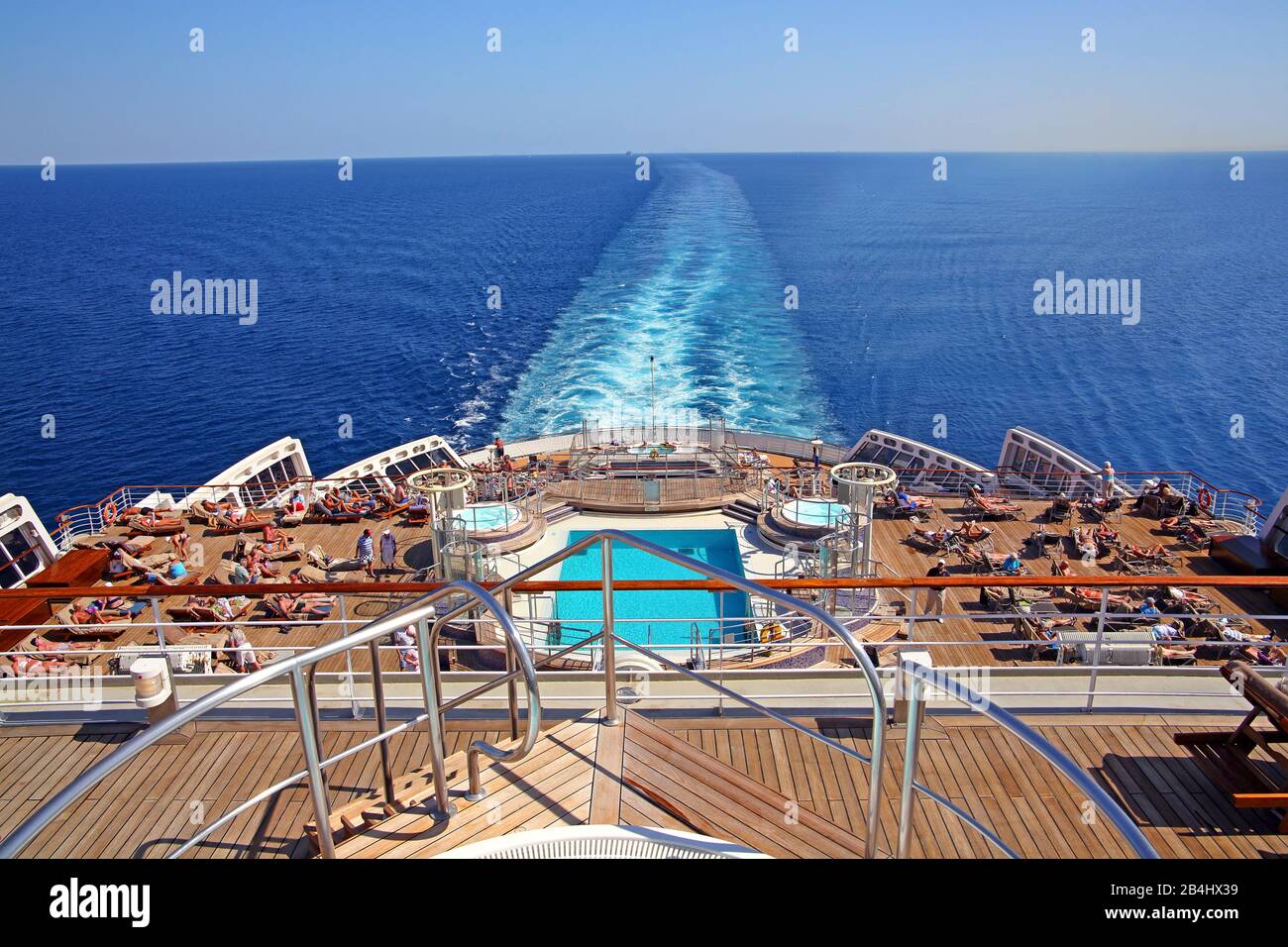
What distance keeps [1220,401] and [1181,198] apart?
13641cm

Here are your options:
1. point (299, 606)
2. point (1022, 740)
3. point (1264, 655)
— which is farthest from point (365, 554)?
point (1022, 740)

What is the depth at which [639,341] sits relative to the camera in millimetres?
41375

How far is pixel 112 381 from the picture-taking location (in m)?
45.7

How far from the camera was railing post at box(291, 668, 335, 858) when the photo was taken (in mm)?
2982

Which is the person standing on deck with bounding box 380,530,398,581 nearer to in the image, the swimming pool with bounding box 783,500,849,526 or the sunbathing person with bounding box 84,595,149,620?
the sunbathing person with bounding box 84,595,149,620

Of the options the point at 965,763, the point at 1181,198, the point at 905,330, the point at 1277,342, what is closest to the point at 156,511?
the point at 965,763

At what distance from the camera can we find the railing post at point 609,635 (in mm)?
3873

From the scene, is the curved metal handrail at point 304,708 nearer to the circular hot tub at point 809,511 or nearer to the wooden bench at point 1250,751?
the wooden bench at point 1250,751

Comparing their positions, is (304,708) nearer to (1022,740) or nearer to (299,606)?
(1022,740)

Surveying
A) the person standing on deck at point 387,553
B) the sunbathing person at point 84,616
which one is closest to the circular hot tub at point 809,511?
the person standing on deck at point 387,553

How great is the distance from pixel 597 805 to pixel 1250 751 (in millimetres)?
4021

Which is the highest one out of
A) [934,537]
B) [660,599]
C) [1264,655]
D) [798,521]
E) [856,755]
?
[856,755]

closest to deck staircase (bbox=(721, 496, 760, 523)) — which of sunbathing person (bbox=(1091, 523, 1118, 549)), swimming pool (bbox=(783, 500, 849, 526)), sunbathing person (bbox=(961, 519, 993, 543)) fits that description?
swimming pool (bbox=(783, 500, 849, 526))
